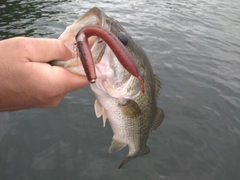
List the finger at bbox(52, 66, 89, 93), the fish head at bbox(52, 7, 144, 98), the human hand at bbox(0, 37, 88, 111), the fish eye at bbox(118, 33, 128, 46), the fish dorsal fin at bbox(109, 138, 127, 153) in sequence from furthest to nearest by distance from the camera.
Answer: the fish dorsal fin at bbox(109, 138, 127, 153) → the fish eye at bbox(118, 33, 128, 46) → the fish head at bbox(52, 7, 144, 98) → the finger at bbox(52, 66, 89, 93) → the human hand at bbox(0, 37, 88, 111)

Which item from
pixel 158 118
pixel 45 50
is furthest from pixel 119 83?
pixel 158 118

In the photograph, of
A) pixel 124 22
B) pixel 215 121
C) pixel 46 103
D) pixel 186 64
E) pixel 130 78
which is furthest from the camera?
pixel 124 22

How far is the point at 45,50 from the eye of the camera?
161cm

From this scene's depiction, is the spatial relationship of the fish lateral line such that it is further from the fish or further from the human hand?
the human hand

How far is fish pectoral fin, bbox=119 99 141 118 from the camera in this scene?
2.32 metres

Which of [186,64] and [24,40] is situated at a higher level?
[24,40]

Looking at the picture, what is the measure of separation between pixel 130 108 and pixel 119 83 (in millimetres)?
379

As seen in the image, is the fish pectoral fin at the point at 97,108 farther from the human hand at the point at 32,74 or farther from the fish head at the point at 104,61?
the human hand at the point at 32,74

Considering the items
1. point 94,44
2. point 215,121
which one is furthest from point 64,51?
point 215,121

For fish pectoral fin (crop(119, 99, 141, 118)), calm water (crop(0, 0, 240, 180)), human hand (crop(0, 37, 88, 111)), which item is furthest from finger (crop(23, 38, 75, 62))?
calm water (crop(0, 0, 240, 180))

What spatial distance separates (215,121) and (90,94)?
115 inches

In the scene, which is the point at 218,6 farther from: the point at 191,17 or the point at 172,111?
the point at 172,111

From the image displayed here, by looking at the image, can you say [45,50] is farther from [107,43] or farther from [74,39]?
[107,43]

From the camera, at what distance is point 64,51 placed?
68.4 inches
